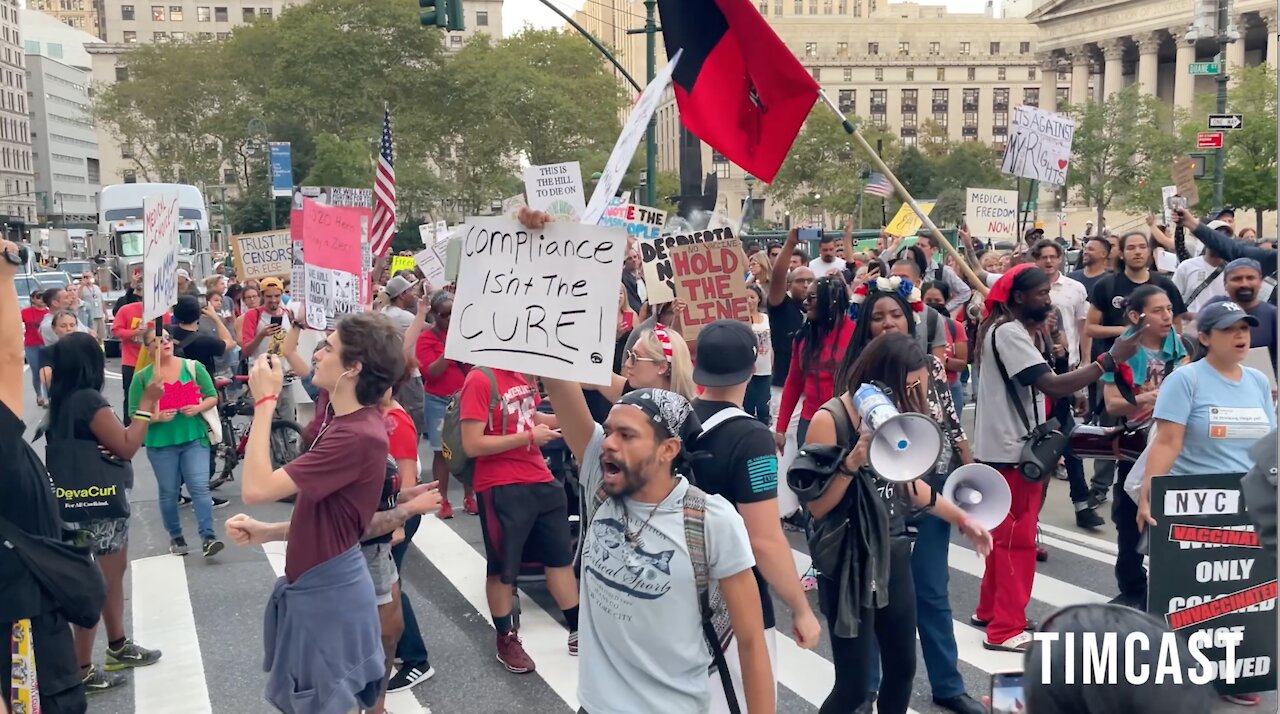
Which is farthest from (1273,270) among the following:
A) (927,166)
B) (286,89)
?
(927,166)

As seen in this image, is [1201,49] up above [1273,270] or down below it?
above

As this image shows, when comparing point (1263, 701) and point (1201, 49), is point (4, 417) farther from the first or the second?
point (1201, 49)

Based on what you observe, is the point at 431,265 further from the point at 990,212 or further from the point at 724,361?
the point at 990,212

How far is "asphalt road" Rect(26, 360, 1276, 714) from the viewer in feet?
18.5

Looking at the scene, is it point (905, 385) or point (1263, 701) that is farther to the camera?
point (1263, 701)

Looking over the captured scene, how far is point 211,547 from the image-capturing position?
8203mm

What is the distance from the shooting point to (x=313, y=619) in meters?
3.91

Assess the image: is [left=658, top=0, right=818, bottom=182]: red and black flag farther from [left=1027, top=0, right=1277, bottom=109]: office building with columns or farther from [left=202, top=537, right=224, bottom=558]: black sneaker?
[left=1027, top=0, right=1277, bottom=109]: office building with columns

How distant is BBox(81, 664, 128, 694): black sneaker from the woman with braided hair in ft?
12.8

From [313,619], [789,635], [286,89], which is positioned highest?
[286,89]

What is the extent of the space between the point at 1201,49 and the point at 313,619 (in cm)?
8989

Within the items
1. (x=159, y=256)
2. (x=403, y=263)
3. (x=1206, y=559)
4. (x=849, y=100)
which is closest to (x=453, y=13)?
(x=403, y=263)

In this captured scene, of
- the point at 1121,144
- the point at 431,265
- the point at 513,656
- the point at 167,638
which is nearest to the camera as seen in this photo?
the point at 513,656

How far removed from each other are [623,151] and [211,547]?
5904mm
